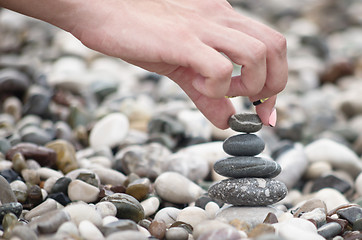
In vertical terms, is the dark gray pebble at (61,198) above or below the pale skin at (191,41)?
below

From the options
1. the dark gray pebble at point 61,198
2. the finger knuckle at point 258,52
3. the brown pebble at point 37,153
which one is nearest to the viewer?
the finger knuckle at point 258,52

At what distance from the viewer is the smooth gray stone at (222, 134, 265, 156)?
88.9 inches

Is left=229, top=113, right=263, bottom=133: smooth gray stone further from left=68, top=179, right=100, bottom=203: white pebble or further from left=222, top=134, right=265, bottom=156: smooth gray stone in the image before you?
left=68, top=179, right=100, bottom=203: white pebble

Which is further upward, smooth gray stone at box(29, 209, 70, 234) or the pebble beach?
the pebble beach

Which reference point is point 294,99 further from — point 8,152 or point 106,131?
point 8,152

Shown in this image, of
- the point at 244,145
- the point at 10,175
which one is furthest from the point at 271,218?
the point at 10,175

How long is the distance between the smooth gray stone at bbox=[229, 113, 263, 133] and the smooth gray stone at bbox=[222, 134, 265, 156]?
0.04 m

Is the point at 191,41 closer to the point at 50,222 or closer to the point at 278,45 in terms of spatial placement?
the point at 278,45

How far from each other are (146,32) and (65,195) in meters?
0.93

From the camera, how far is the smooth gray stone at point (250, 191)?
2.16m

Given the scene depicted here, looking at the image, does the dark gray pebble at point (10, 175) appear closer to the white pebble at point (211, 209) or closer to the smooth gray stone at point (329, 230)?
the white pebble at point (211, 209)

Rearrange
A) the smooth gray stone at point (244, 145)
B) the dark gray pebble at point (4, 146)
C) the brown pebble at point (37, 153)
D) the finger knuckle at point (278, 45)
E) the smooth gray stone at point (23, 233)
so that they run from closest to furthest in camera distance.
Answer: the smooth gray stone at point (23, 233)
the finger knuckle at point (278, 45)
the smooth gray stone at point (244, 145)
the brown pebble at point (37, 153)
the dark gray pebble at point (4, 146)

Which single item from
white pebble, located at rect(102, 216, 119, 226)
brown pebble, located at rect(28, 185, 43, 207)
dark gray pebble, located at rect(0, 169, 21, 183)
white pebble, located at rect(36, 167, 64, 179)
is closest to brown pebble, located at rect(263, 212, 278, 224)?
white pebble, located at rect(102, 216, 119, 226)

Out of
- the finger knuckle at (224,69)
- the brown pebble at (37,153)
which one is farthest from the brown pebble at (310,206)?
the brown pebble at (37,153)
